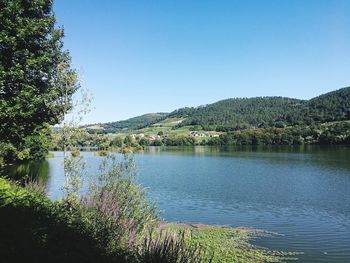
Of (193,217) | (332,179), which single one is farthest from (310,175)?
(193,217)

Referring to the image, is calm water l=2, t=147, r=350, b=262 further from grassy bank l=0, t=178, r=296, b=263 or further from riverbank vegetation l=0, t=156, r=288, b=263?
grassy bank l=0, t=178, r=296, b=263

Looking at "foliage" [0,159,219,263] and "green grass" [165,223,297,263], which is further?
"green grass" [165,223,297,263]

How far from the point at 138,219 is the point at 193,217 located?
16.1 m

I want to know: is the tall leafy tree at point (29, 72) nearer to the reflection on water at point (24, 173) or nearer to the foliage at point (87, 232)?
the foliage at point (87, 232)

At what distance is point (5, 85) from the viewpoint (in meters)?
22.3

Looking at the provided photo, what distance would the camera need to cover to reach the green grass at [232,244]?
62.3 feet

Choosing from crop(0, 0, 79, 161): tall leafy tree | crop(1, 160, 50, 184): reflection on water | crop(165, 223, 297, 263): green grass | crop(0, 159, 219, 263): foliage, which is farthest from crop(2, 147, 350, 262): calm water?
crop(0, 159, 219, 263): foliage

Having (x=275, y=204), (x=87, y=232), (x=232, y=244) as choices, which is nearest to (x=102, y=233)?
(x=87, y=232)

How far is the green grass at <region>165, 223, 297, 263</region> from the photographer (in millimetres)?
18983

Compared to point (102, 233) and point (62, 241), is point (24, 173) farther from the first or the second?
point (62, 241)

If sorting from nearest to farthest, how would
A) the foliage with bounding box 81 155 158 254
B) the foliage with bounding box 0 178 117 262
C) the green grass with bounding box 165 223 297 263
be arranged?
the foliage with bounding box 0 178 117 262 → the foliage with bounding box 81 155 158 254 → the green grass with bounding box 165 223 297 263

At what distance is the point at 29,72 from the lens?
23.3 metres

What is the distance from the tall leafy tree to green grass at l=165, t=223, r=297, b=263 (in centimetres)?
1112

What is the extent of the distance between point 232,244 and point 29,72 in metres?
17.5
